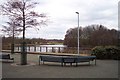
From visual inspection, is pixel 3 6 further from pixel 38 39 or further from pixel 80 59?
pixel 38 39

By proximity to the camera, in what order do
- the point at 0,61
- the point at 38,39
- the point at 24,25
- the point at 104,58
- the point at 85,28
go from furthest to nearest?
the point at 85,28, the point at 38,39, the point at 104,58, the point at 0,61, the point at 24,25

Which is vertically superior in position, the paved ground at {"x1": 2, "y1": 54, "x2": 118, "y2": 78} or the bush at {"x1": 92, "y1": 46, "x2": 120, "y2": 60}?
the bush at {"x1": 92, "y1": 46, "x2": 120, "y2": 60}

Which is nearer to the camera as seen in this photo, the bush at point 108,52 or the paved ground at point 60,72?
the paved ground at point 60,72

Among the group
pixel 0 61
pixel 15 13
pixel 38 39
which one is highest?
pixel 15 13

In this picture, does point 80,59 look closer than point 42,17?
Yes

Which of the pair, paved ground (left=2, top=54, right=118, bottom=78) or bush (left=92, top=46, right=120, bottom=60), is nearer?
paved ground (left=2, top=54, right=118, bottom=78)

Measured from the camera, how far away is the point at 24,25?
17250 millimetres

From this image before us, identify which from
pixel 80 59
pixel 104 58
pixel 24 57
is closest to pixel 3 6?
pixel 24 57

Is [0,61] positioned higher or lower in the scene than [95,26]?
lower

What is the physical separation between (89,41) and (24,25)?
34491mm

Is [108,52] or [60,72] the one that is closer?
[60,72]

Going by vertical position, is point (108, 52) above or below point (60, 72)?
above

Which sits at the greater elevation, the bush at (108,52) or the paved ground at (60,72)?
the bush at (108,52)

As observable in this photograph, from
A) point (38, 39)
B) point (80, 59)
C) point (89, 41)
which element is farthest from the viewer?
point (89, 41)
